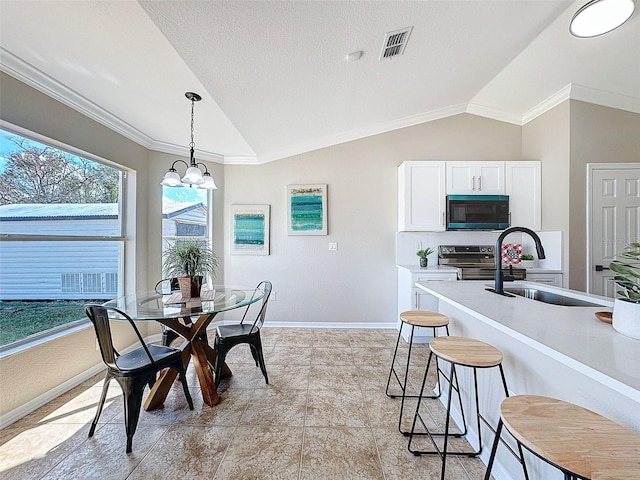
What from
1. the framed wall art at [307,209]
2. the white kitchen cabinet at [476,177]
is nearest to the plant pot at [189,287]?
the framed wall art at [307,209]

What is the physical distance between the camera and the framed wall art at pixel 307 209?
3.79m

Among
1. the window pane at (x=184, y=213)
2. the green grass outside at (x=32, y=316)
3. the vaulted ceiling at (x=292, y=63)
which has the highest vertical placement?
the vaulted ceiling at (x=292, y=63)

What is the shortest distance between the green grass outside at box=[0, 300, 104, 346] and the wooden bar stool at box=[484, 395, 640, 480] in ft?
10.1

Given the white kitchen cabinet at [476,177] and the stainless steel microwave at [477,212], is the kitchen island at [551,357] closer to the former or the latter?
the stainless steel microwave at [477,212]

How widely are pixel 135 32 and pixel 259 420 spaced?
2.65m

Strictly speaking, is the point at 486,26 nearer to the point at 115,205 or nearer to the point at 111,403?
the point at 115,205

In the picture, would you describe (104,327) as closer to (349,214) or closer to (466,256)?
(349,214)

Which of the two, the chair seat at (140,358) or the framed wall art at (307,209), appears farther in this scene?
the framed wall art at (307,209)

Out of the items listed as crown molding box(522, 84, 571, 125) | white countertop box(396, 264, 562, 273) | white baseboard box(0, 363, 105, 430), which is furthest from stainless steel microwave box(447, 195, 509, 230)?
white baseboard box(0, 363, 105, 430)

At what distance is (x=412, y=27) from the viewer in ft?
6.51

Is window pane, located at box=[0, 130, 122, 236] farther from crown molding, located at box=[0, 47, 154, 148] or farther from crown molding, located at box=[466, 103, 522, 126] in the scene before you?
→ crown molding, located at box=[466, 103, 522, 126]

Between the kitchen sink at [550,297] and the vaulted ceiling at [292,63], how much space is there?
2.06 meters

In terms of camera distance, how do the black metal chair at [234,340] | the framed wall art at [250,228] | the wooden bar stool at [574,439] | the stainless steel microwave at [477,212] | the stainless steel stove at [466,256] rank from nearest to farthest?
the wooden bar stool at [574,439]
the black metal chair at [234,340]
the stainless steel microwave at [477,212]
the stainless steel stove at [466,256]
the framed wall art at [250,228]

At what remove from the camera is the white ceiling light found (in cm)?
187
